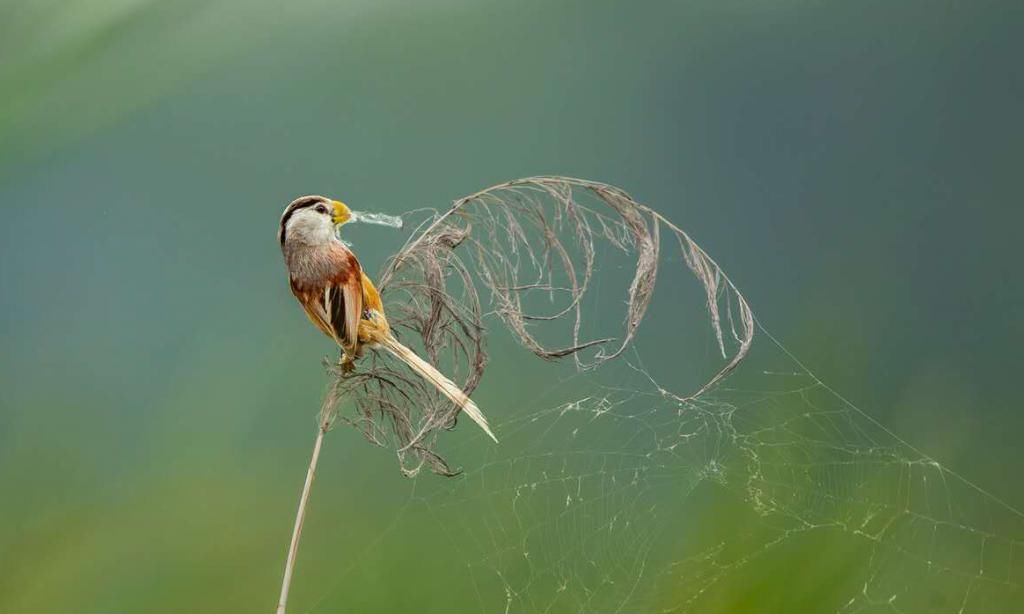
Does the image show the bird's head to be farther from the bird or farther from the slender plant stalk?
the slender plant stalk

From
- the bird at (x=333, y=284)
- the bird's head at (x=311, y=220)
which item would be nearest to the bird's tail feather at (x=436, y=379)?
the bird at (x=333, y=284)

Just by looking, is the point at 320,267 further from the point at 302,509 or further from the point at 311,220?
the point at 302,509

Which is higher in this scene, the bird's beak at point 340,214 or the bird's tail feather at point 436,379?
the bird's beak at point 340,214

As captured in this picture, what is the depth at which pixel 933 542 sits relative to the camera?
151 cm

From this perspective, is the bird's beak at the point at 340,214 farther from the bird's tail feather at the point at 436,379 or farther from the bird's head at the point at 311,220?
the bird's tail feather at the point at 436,379

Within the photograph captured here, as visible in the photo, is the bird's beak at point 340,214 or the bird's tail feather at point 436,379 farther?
the bird's beak at point 340,214

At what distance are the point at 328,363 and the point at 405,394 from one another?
3.9 inches

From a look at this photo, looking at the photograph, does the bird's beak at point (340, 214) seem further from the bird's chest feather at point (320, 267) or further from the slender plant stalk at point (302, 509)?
the slender plant stalk at point (302, 509)

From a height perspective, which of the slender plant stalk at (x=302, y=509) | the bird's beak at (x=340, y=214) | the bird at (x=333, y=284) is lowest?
the slender plant stalk at (x=302, y=509)

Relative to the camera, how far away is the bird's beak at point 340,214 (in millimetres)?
1096

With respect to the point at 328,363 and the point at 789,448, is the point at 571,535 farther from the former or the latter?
the point at 328,363

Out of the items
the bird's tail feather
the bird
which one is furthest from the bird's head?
the bird's tail feather

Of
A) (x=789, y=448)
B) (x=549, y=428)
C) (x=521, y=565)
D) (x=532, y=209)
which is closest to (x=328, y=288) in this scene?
(x=532, y=209)

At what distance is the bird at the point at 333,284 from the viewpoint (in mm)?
1054
